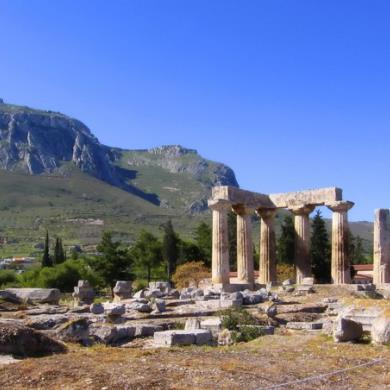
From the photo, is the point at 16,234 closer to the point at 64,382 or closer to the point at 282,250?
the point at 282,250

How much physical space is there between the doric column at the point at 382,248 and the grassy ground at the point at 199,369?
86.8ft

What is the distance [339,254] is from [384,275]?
3203 millimetres

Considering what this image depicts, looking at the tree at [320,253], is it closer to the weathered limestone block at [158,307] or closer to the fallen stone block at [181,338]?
the weathered limestone block at [158,307]

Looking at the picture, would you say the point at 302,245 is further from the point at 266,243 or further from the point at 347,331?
the point at 347,331

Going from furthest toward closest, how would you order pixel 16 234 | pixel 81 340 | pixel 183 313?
1. pixel 16 234
2. pixel 183 313
3. pixel 81 340

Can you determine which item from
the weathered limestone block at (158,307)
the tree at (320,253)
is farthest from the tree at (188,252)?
the weathered limestone block at (158,307)

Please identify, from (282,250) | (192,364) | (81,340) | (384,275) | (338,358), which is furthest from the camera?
(282,250)

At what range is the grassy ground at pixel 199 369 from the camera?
11.0 meters

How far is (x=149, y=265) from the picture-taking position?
80.9m

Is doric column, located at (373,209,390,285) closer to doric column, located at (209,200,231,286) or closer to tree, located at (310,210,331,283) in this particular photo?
doric column, located at (209,200,231,286)

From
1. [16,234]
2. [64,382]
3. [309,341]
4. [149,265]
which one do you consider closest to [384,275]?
[309,341]

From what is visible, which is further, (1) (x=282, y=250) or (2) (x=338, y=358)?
(1) (x=282, y=250)

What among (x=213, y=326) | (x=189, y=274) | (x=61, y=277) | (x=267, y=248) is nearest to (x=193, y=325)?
(x=213, y=326)

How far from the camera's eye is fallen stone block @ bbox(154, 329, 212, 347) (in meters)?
16.2
